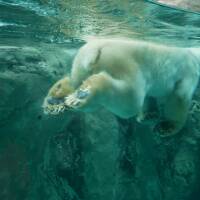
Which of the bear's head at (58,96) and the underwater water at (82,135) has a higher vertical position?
the bear's head at (58,96)

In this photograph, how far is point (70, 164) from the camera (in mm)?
7797

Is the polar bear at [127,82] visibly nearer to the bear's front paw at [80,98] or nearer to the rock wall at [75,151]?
the bear's front paw at [80,98]

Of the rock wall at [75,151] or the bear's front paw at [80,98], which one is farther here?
the rock wall at [75,151]

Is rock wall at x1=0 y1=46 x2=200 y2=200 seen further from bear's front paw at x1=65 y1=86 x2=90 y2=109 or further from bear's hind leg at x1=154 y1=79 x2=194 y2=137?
bear's front paw at x1=65 y1=86 x2=90 y2=109

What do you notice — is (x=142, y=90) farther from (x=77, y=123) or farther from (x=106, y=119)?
(x=106, y=119)

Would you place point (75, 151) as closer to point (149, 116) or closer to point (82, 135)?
point (82, 135)

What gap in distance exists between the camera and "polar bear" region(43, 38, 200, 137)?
2312mm

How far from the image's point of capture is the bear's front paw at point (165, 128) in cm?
311

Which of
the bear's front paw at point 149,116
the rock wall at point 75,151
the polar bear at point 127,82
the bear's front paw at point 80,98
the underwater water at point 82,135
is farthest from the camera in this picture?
the rock wall at point 75,151

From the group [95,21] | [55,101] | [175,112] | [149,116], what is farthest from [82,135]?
[55,101]

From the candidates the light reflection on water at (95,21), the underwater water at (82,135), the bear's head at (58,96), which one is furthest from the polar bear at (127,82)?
the underwater water at (82,135)

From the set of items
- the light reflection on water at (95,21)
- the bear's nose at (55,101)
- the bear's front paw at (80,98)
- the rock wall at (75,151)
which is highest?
the bear's front paw at (80,98)

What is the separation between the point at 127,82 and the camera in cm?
252

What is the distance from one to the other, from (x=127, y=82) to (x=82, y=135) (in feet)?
19.0
